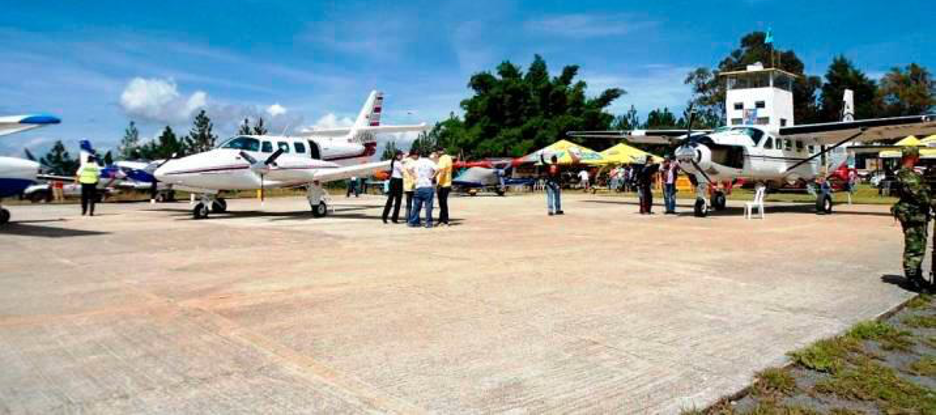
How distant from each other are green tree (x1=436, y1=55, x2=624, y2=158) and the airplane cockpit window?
3482 cm

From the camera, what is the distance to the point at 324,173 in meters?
15.5

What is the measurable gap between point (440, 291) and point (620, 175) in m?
33.9

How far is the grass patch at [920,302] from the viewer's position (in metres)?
5.48

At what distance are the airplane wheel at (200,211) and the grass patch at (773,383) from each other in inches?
597

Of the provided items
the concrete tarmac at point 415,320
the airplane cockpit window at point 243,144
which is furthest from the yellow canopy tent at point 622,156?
the concrete tarmac at point 415,320

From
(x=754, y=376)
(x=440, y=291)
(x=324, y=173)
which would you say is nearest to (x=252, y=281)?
(x=440, y=291)

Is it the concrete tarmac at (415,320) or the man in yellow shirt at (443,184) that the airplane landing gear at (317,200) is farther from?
the concrete tarmac at (415,320)

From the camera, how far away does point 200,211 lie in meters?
15.8

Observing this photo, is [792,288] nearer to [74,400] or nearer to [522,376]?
[522,376]

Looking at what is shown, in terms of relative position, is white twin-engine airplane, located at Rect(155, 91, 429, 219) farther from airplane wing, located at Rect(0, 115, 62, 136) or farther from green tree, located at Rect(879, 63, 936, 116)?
green tree, located at Rect(879, 63, 936, 116)

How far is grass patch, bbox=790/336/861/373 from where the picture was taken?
12.2 feet

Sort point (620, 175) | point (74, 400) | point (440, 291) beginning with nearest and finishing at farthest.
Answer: point (74, 400) → point (440, 291) → point (620, 175)

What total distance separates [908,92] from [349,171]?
70829mm

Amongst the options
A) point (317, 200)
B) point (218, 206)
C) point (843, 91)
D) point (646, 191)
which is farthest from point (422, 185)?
point (843, 91)
